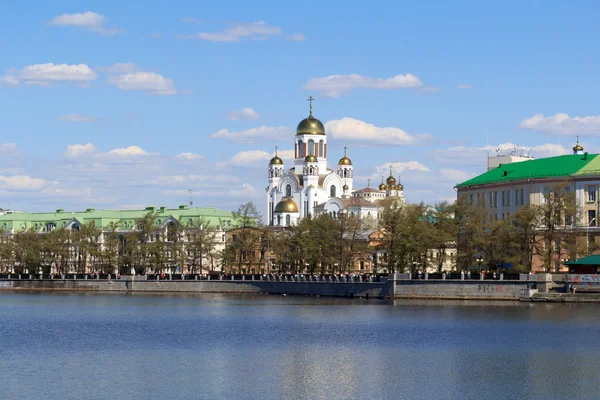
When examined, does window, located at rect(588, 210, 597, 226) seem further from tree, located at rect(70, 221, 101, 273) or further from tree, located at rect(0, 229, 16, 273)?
tree, located at rect(0, 229, 16, 273)

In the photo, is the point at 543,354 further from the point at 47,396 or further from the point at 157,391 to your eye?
the point at 47,396

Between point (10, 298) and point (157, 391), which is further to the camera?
point (10, 298)

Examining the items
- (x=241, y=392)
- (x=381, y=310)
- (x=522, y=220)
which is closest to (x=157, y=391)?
(x=241, y=392)

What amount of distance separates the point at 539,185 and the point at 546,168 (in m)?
2.59

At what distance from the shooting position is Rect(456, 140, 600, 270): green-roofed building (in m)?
132

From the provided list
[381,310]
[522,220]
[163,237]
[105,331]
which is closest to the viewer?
[105,331]

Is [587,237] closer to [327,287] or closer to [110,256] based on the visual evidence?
[327,287]

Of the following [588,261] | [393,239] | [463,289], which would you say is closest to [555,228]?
[588,261]

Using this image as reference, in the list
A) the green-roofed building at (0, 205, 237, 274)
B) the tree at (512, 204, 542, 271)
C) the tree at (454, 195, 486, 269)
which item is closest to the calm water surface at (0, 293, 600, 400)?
the tree at (512, 204, 542, 271)

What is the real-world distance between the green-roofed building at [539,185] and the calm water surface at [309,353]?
2995 centimetres

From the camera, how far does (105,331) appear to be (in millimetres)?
85312

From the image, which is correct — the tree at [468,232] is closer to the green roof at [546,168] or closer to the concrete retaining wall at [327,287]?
the concrete retaining wall at [327,287]

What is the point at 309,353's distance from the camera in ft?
230

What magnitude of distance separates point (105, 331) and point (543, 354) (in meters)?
32.8
